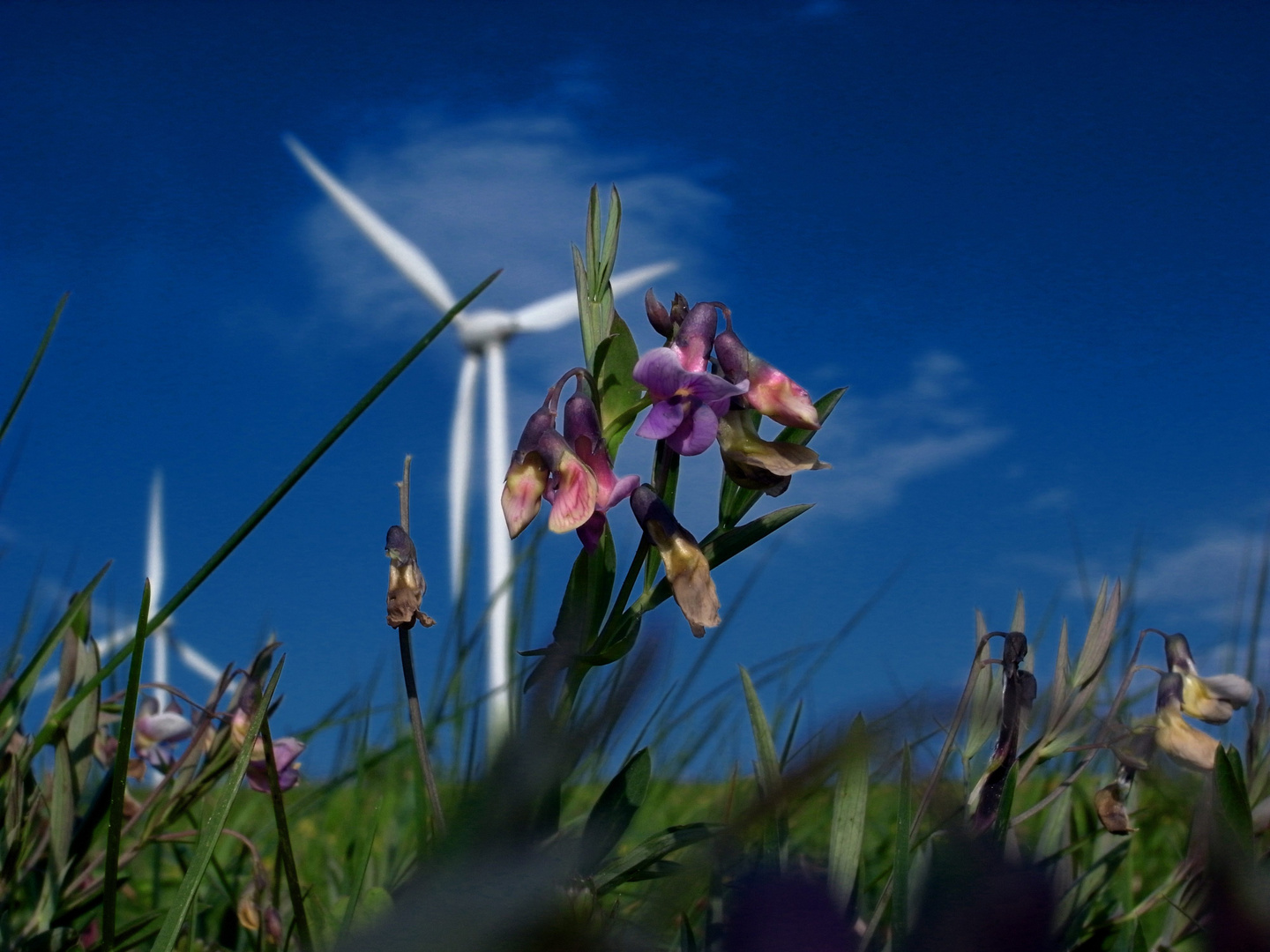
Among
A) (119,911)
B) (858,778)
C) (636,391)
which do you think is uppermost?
(636,391)

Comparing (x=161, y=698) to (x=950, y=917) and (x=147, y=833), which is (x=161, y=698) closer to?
(x=147, y=833)

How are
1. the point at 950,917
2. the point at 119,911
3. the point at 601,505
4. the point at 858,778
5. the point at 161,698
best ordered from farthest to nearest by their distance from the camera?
1. the point at 161,698
2. the point at 119,911
3. the point at 601,505
4. the point at 858,778
5. the point at 950,917

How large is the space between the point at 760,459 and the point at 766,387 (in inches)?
4.7

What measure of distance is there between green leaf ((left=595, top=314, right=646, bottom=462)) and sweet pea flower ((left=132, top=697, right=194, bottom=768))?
53.0 inches

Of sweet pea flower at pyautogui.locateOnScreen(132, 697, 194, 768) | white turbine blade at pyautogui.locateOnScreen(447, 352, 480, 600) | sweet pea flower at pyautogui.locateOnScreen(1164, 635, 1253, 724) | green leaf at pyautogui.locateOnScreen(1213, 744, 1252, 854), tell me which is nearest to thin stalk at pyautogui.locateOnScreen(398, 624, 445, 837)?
green leaf at pyautogui.locateOnScreen(1213, 744, 1252, 854)

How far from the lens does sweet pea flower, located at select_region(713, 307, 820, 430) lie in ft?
4.51

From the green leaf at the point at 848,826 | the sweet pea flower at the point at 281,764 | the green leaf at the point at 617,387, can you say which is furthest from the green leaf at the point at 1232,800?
the sweet pea flower at the point at 281,764

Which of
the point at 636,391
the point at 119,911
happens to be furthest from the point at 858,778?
the point at 119,911

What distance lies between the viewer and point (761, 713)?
1.21 metres

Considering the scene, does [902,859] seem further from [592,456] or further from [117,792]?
[592,456]

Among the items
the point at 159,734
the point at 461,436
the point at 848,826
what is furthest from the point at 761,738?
the point at 461,436

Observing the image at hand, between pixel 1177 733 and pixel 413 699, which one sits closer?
pixel 413 699

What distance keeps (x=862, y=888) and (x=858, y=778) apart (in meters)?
0.21

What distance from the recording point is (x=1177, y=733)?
1571 mm
